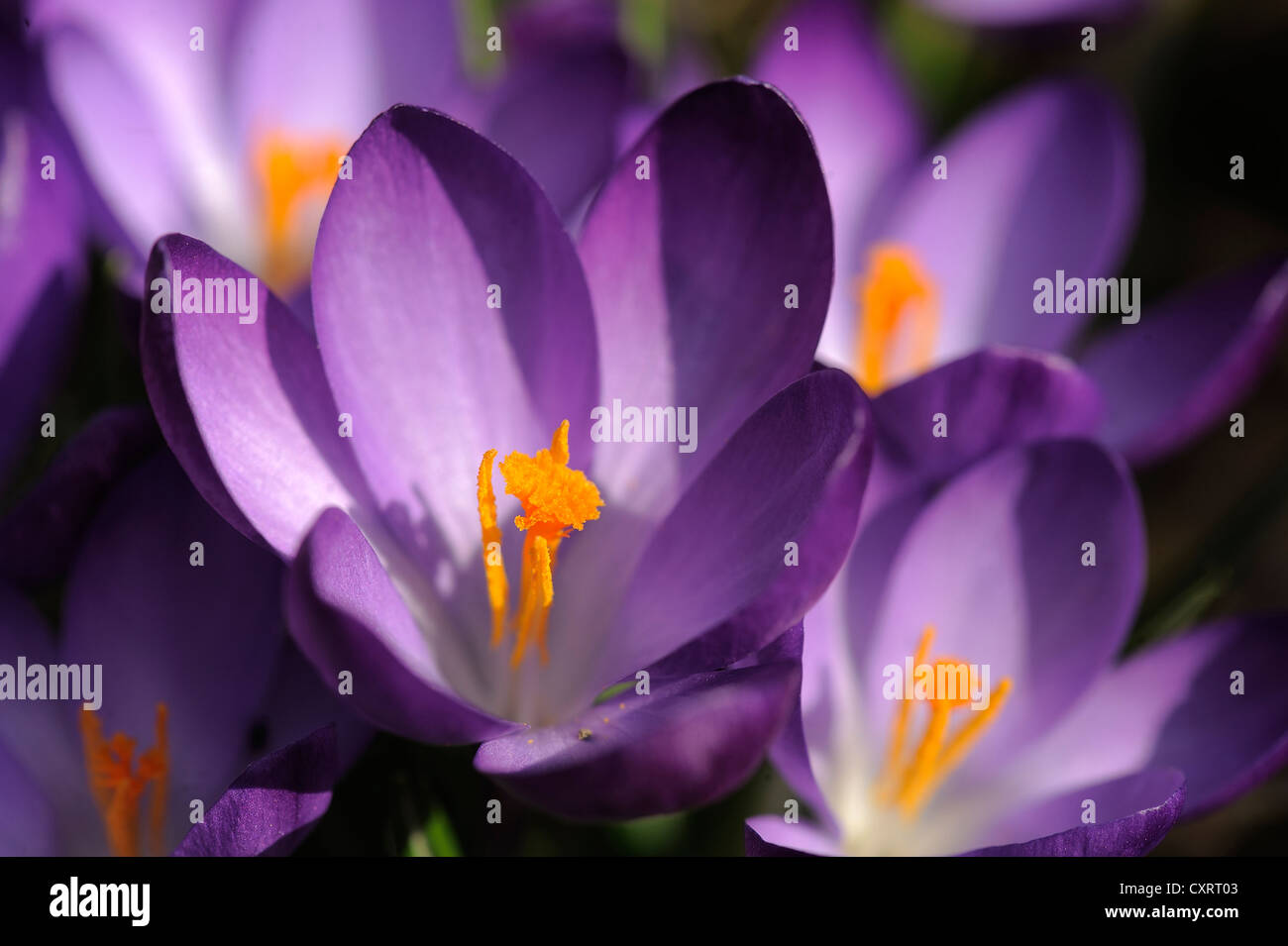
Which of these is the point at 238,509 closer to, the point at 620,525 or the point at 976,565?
the point at 620,525

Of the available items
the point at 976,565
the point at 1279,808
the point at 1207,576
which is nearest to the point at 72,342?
the point at 976,565

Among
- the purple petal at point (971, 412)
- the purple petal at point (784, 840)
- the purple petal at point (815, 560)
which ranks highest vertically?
the purple petal at point (971, 412)

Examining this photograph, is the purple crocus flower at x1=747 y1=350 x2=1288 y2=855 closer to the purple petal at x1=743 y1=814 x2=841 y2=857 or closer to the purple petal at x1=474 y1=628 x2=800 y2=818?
the purple petal at x1=743 y1=814 x2=841 y2=857

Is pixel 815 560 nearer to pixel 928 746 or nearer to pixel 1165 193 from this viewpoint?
pixel 928 746

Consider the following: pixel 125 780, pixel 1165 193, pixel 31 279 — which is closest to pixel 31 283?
pixel 31 279

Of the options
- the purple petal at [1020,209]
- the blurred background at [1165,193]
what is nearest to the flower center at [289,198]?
the blurred background at [1165,193]

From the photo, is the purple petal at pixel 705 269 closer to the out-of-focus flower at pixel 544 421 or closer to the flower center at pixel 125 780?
the out-of-focus flower at pixel 544 421
